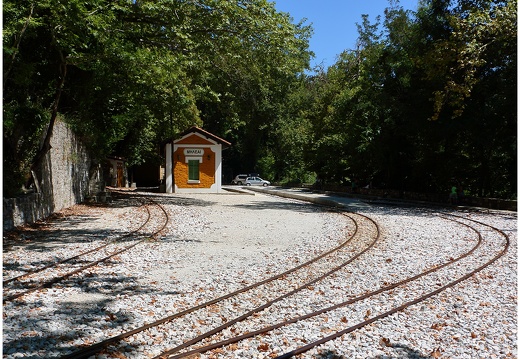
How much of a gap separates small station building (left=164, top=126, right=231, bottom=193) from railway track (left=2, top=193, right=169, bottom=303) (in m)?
20.0

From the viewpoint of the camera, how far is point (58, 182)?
1700 centimetres

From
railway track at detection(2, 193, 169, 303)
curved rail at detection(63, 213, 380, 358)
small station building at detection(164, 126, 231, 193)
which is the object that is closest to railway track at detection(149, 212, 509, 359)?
curved rail at detection(63, 213, 380, 358)

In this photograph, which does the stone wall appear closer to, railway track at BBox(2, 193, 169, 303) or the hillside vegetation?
the hillside vegetation

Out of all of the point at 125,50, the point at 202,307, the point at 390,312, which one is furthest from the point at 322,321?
the point at 125,50

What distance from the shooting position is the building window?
31938mm

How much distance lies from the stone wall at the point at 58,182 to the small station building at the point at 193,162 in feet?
25.1

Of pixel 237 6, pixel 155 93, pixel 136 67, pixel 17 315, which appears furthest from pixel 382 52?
pixel 17 315

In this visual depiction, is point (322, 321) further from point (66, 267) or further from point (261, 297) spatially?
point (66, 267)

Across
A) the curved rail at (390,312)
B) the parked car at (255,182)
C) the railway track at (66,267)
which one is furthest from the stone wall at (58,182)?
the parked car at (255,182)

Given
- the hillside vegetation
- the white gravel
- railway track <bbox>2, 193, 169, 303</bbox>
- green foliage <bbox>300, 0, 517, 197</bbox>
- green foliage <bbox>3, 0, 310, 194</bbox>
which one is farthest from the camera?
green foliage <bbox>300, 0, 517, 197</bbox>

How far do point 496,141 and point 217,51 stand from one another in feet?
44.1

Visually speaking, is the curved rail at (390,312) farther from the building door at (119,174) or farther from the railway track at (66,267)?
the building door at (119,174)

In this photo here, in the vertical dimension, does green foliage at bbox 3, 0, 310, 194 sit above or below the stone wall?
above

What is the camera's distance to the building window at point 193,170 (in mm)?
31938
